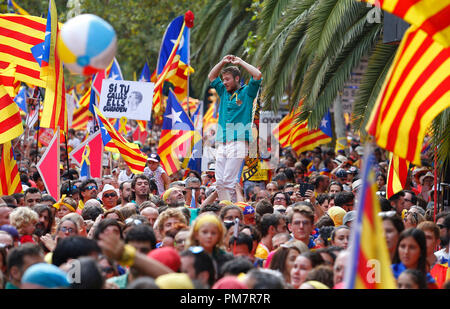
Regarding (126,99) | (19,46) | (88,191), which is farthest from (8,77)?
(126,99)

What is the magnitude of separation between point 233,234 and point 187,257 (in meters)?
1.94

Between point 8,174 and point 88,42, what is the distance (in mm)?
5528

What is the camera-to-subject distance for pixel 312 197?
38.3 feet

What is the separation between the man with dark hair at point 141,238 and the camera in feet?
21.9

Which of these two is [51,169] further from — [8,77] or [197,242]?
[197,242]

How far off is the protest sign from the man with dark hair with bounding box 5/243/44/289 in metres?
9.29

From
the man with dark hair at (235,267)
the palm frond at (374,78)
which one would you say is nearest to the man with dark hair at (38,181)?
the palm frond at (374,78)

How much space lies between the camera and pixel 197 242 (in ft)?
22.1

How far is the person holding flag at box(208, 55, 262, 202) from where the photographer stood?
→ 10.6 meters

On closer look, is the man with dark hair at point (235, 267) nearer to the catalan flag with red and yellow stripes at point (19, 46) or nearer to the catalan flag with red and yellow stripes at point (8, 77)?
the catalan flag with red and yellow stripes at point (8, 77)

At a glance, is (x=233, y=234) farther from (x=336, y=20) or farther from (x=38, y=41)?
(x=38, y=41)

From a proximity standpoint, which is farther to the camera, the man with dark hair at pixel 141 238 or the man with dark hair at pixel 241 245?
the man with dark hair at pixel 241 245

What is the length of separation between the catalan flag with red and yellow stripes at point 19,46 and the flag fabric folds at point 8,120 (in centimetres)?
163

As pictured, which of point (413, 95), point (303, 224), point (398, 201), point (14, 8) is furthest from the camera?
point (14, 8)
